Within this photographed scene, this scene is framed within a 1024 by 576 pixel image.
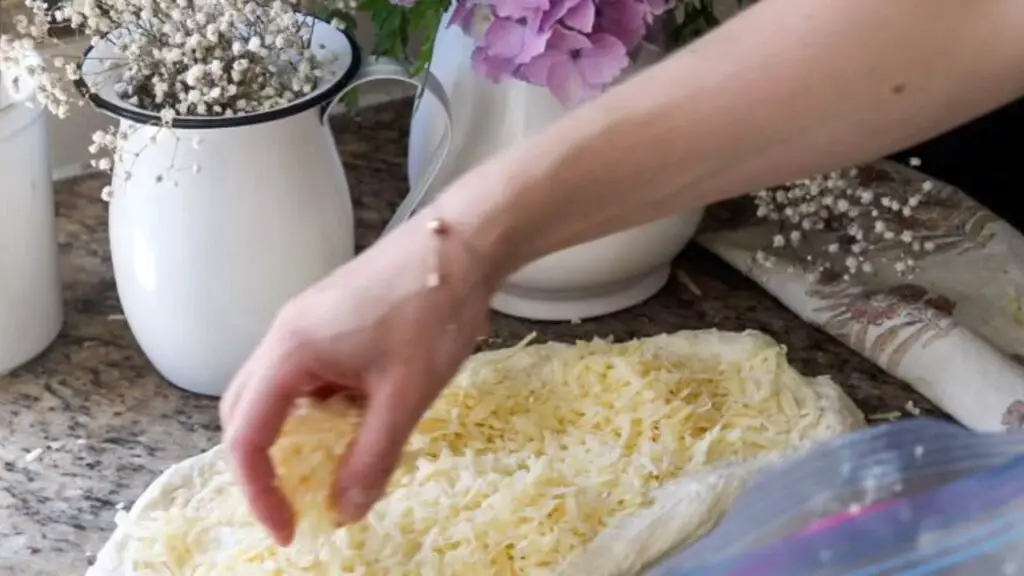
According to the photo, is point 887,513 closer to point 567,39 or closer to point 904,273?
point 567,39

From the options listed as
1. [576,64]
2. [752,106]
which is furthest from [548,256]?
[752,106]

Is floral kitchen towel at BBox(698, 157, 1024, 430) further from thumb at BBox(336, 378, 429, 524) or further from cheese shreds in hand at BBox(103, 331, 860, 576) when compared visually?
thumb at BBox(336, 378, 429, 524)

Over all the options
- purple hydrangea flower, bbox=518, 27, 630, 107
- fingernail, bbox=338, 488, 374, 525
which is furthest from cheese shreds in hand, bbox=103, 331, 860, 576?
purple hydrangea flower, bbox=518, 27, 630, 107

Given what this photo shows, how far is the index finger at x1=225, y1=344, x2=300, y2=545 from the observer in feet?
1.48

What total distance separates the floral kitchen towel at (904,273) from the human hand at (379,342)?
366 millimetres

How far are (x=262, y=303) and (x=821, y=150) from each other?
32 cm

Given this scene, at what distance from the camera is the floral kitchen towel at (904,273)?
2.35ft

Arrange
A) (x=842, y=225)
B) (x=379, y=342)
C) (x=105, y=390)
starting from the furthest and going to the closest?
(x=842, y=225)
(x=105, y=390)
(x=379, y=342)

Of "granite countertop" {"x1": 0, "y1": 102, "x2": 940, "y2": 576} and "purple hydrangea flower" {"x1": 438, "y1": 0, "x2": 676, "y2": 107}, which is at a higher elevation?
"purple hydrangea flower" {"x1": 438, "y1": 0, "x2": 676, "y2": 107}

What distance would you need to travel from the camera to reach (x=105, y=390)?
741 millimetres

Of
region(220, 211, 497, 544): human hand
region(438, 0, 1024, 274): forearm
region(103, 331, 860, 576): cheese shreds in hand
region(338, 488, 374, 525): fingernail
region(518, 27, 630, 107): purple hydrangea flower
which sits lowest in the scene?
region(103, 331, 860, 576): cheese shreds in hand

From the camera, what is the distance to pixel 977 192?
3.04 ft

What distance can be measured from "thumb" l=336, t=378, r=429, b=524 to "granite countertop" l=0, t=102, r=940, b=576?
9.0 inches

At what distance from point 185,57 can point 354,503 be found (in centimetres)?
28
